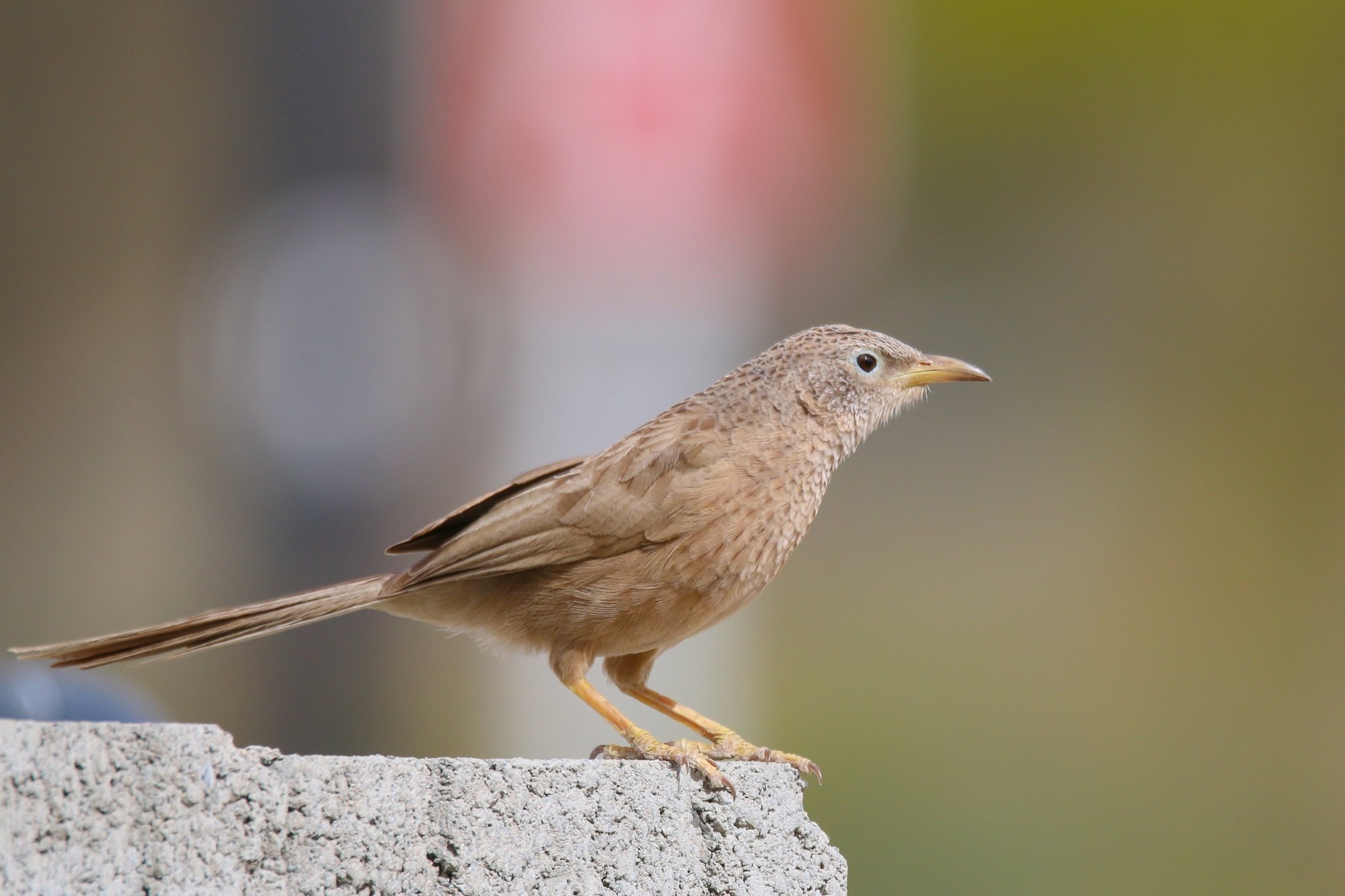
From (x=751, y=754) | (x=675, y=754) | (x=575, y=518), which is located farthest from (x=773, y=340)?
(x=675, y=754)

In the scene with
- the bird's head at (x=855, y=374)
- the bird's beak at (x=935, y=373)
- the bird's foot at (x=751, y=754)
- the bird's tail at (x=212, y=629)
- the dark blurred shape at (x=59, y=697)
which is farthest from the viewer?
the dark blurred shape at (x=59, y=697)

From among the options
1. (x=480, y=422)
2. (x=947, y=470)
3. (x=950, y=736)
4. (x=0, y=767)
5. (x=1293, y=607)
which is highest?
(x=0, y=767)

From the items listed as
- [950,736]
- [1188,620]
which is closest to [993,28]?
[1188,620]

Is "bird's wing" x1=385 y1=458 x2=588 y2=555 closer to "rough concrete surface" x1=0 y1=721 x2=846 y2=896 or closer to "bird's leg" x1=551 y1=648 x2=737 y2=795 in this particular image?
"bird's leg" x1=551 y1=648 x2=737 y2=795

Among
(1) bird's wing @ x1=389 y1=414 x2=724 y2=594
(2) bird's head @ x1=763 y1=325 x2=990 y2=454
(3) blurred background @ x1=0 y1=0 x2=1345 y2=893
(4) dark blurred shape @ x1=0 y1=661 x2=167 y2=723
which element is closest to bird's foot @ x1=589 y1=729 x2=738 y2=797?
(1) bird's wing @ x1=389 y1=414 x2=724 y2=594

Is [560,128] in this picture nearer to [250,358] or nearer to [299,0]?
[299,0]

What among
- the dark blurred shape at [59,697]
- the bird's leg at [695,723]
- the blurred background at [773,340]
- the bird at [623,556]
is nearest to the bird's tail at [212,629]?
the bird at [623,556]

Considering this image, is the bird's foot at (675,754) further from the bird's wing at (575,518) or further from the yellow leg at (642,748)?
the bird's wing at (575,518)
